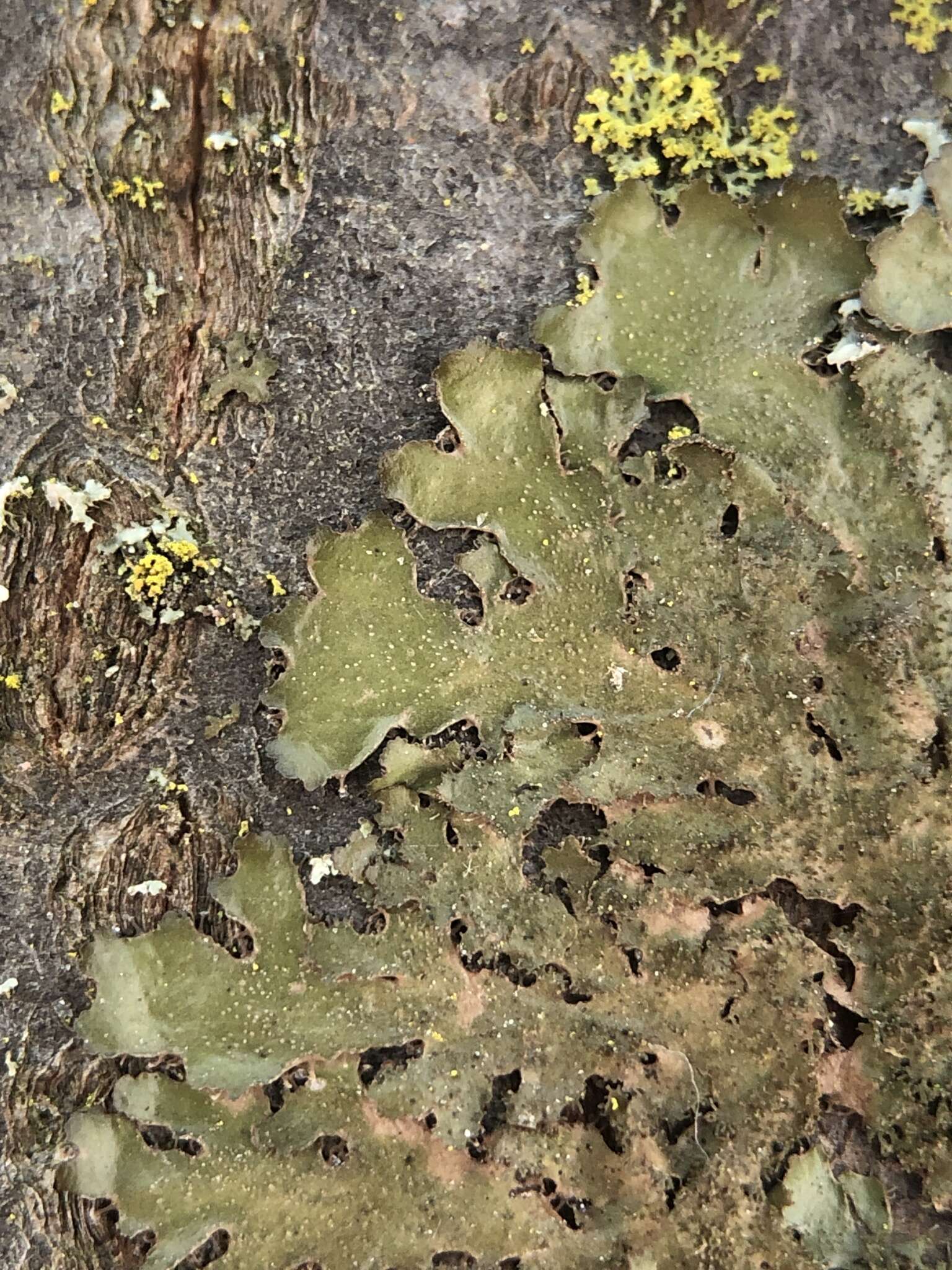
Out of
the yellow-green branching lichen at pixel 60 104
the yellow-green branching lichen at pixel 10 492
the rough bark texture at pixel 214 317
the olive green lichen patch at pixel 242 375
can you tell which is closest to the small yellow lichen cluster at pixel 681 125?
the rough bark texture at pixel 214 317

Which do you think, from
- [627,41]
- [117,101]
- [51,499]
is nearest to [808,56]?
[627,41]

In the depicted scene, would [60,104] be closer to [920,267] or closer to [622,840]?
[920,267]

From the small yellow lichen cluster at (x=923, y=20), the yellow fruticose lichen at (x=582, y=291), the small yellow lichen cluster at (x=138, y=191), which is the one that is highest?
the small yellow lichen cluster at (x=923, y=20)

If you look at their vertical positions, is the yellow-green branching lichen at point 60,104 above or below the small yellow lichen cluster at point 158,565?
above

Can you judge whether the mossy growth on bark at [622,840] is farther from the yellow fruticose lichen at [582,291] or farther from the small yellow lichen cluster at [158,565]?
the small yellow lichen cluster at [158,565]

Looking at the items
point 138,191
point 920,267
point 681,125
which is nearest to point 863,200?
point 920,267

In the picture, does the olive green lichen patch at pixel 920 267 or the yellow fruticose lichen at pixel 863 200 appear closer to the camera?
the olive green lichen patch at pixel 920 267
